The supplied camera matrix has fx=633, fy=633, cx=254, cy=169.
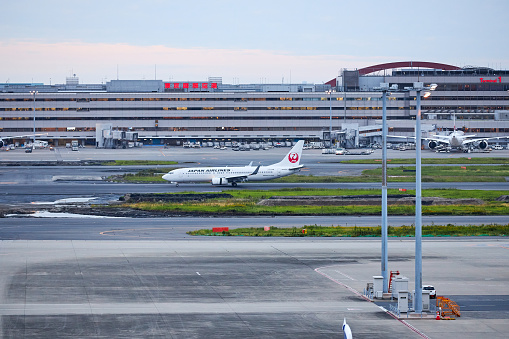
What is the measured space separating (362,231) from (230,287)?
21.7m

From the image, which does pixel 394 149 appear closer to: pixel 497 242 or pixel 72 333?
pixel 497 242

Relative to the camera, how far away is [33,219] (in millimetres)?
59531

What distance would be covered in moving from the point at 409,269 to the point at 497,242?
13.6 meters

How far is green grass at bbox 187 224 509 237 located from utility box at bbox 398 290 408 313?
74.2 ft

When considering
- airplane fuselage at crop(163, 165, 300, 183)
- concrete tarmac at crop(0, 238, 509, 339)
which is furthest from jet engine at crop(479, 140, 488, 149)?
concrete tarmac at crop(0, 238, 509, 339)

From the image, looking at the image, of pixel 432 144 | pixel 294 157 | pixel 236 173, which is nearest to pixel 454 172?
pixel 294 157

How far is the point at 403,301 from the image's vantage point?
95.6ft

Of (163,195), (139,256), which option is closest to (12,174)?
(163,195)

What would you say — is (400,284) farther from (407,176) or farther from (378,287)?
(407,176)

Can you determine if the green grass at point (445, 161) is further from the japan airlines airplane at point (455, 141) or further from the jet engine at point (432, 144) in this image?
the jet engine at point (432, 144)

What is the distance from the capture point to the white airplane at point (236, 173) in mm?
88500

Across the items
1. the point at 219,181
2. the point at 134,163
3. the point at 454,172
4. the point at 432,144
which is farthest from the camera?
the point at 432,144

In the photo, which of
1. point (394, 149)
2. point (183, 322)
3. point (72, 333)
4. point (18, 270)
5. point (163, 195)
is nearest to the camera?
point (72, 333)

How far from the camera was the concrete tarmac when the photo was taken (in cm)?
2675
